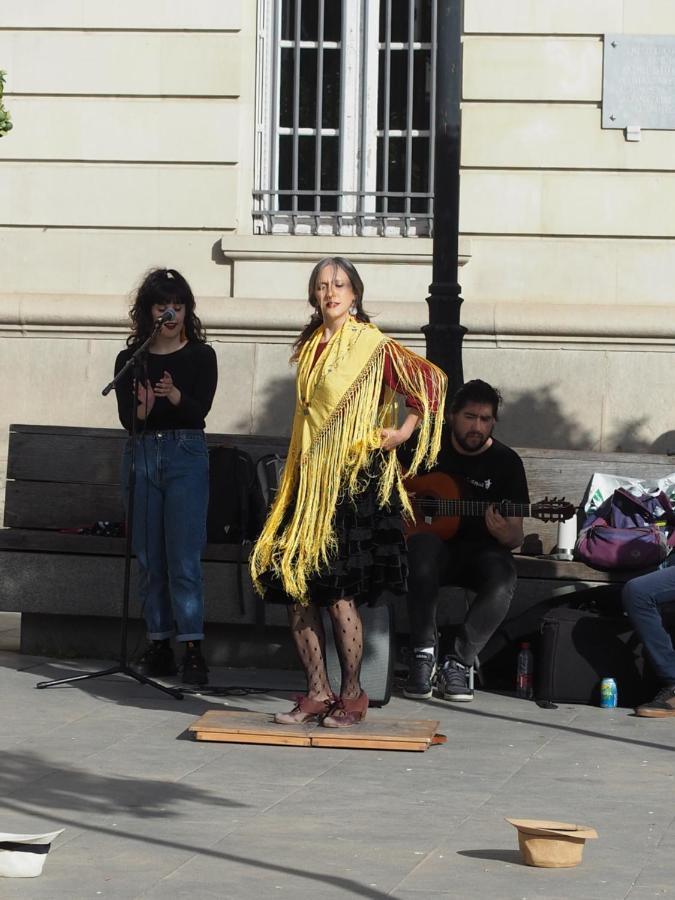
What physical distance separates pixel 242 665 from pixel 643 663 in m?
2.05

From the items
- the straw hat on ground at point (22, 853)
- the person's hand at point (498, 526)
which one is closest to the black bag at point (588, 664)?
the person's hand at point (498, 526)

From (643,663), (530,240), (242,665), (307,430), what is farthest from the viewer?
(530,240)

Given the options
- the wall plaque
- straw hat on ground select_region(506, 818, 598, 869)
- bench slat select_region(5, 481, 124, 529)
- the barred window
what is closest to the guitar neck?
bench slat select_region(5, 481, 124, 529)

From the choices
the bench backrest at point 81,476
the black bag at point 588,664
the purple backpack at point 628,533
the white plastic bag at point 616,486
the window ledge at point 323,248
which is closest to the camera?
the black bag at point 588,664

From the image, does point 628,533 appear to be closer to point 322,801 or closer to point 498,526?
point 498,526

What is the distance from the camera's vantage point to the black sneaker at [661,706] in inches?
297

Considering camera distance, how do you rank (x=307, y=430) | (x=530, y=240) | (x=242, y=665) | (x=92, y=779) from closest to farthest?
(x=92, y=779) → (x=307, y=430) → (x=242, y=665) → (x=530, y=240)

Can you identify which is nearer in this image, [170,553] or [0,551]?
[170,553]

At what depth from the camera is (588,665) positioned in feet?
25.8

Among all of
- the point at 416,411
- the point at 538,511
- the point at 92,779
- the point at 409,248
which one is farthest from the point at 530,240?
the point at 92,779

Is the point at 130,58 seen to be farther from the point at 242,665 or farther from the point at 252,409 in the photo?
the point at 242,665

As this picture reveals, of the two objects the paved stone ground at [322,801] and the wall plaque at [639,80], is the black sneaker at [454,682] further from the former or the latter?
the wall plaque at [639,80]

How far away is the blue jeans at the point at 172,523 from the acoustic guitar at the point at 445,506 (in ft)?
3.35

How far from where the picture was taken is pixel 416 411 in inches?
278
